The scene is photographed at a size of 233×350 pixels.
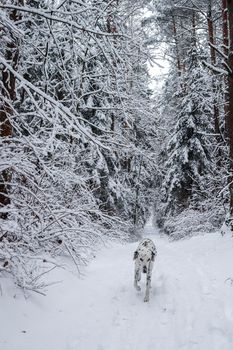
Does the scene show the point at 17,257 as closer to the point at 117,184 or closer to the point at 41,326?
the point at 41,326

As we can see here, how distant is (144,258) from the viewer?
799 cm

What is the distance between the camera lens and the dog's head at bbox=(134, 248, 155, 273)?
789cm

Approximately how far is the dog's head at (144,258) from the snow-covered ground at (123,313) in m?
A: 0.48

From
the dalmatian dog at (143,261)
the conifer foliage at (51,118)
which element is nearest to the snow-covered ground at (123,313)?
the dalmatian dog at (143,261)

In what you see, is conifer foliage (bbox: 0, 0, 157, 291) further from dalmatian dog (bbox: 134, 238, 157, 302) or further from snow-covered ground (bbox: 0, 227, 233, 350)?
dalmatian dog (bbox: 134, 238, 157, 302)

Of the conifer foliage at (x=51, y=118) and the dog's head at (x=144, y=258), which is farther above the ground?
the conifer foliage at (x=51, y=118)

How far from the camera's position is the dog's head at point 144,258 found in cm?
789

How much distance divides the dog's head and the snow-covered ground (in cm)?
48

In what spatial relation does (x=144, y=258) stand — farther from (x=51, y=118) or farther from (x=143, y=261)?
(x=51, y=118)

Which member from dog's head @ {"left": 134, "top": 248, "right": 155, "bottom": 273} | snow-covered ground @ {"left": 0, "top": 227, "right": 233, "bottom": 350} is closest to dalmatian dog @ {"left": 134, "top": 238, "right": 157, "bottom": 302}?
dog's head @ {"left": 134, "top": 248, "right": 155, "bottom": 273}

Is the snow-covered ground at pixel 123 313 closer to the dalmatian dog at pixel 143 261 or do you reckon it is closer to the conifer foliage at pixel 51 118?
the dalmatian dog at pixel 143 261

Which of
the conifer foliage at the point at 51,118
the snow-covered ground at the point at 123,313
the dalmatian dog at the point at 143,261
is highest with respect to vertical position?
the conifer foliage at the point at 51,118

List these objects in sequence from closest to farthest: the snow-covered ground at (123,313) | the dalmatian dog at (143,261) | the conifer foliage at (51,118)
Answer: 1. the conifer foliage at (51,118)
2. the snow-covered ground at (123,313)
3. the dalmatian dog at (143,261)

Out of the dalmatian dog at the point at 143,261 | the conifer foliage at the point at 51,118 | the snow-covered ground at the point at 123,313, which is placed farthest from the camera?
the dalmatian dog at the point at 143,261
